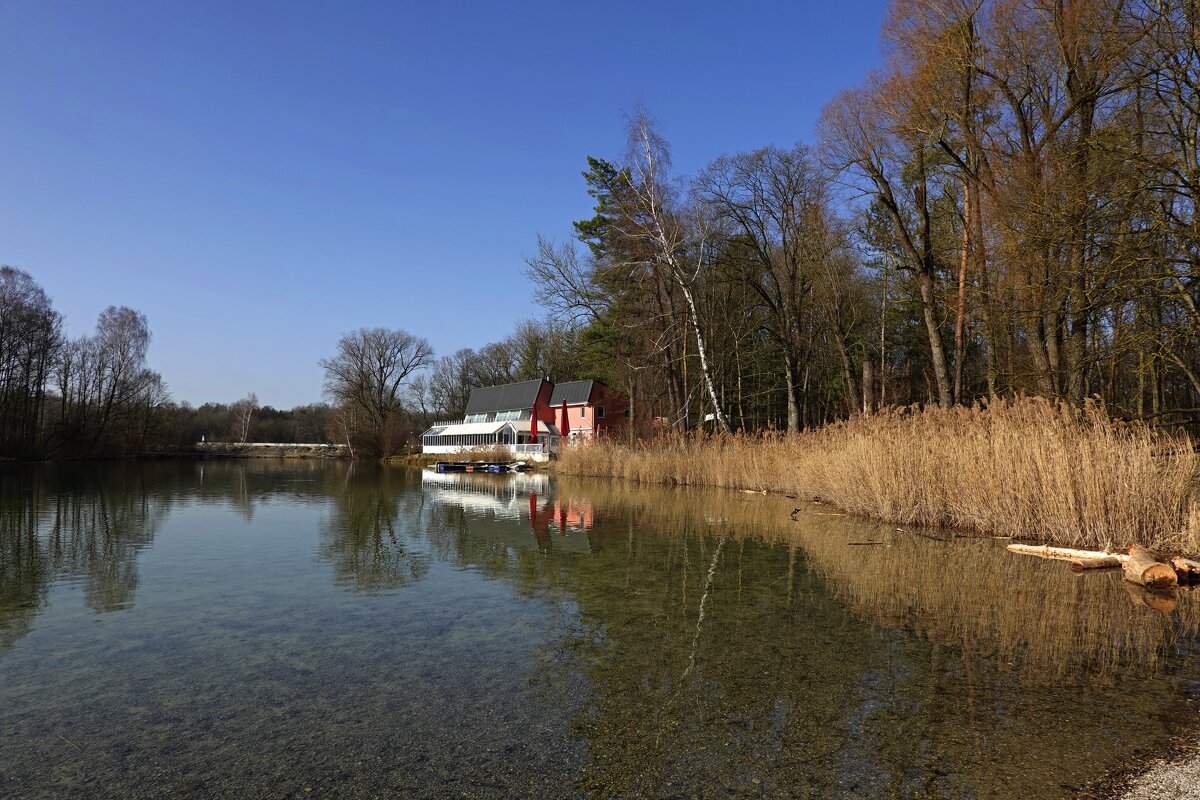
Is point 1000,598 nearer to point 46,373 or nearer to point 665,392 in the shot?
point 665,392

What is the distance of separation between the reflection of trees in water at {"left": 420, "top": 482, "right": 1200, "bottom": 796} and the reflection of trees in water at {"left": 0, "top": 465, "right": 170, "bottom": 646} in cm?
407

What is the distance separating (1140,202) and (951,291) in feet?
20.9

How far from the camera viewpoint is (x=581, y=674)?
424cm

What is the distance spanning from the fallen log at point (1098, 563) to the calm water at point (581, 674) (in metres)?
0.25

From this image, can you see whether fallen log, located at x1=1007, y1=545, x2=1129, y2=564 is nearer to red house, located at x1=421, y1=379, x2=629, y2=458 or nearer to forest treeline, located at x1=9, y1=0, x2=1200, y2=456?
forest treeline, located at x1=9, y1=0, x2=1200, y2=456

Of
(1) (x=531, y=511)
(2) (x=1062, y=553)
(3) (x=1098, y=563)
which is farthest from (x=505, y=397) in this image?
(3) (x=1098, y=563)

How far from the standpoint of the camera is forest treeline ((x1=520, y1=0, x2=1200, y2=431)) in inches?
354

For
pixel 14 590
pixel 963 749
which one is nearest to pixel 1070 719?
pixel 963 749

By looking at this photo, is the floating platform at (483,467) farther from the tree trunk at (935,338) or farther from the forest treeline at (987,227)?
the tree trunk at (935,338)

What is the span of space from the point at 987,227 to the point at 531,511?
427 inches

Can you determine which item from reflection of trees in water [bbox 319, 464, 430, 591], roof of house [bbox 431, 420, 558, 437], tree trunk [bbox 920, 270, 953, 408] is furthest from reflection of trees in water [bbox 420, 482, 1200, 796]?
roof of house [bbox 431, 420, 558, 437]

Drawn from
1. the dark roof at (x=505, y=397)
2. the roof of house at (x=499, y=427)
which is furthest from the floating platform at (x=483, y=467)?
the dark roof at (x=505, y=397)

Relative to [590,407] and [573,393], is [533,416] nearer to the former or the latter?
[573,393]

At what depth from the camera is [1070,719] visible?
3525 millimetres
